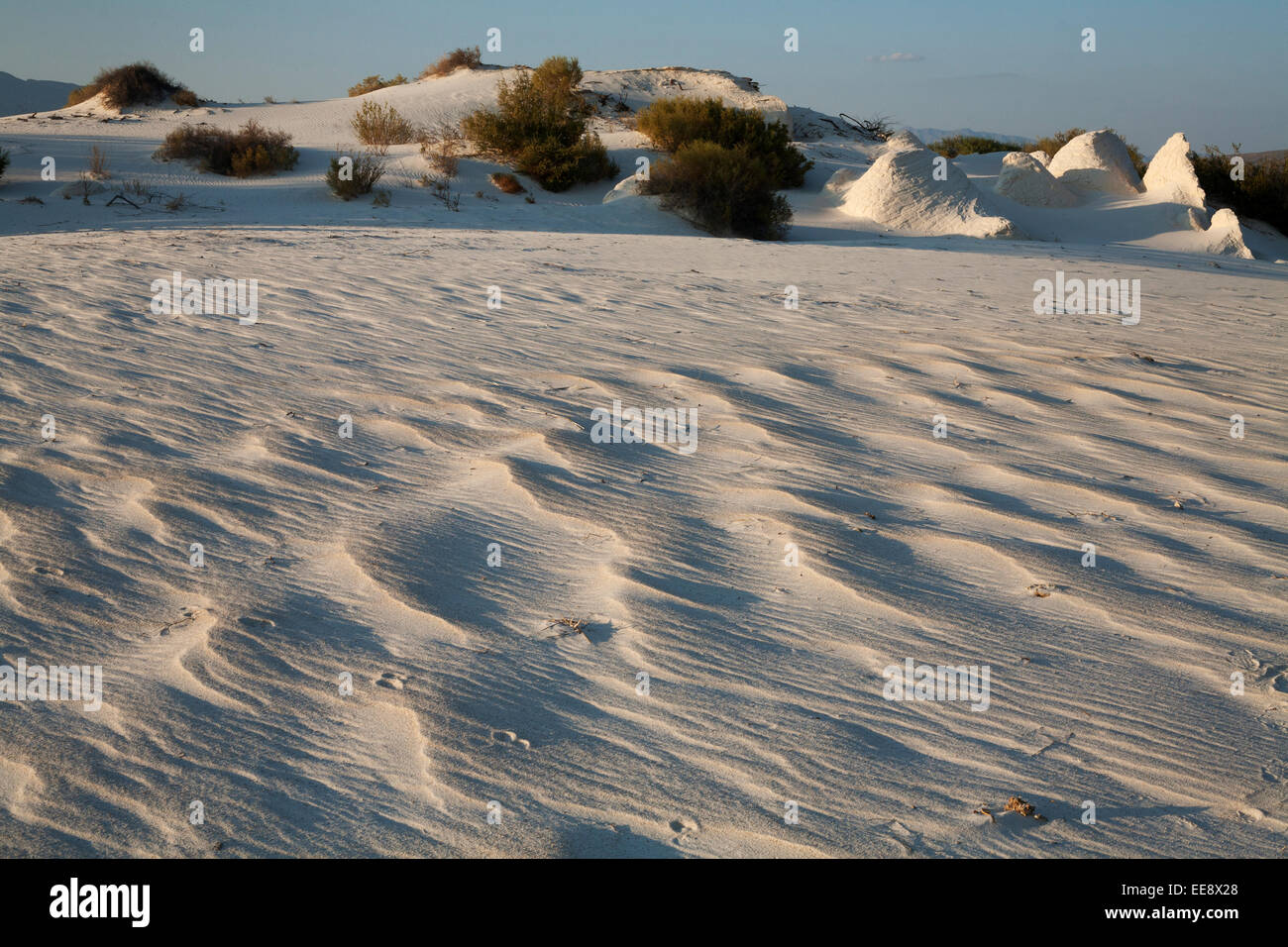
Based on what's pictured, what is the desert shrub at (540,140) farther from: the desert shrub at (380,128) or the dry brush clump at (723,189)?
the dry brush clump at (723,189)

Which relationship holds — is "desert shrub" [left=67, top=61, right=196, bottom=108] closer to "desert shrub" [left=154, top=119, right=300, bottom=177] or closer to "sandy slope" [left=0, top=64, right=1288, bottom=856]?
"desert shrub" [left=154, top=119, right=300, bottom=177]

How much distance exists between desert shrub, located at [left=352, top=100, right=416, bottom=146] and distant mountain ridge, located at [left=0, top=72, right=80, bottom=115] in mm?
32304

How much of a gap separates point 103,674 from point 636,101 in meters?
19.7

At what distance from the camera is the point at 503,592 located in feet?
7.90

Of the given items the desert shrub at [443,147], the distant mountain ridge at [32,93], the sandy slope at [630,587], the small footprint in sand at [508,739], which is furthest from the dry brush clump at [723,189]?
the distant mountain ridge at [32,93]

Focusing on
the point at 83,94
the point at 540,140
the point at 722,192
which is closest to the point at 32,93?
the point at 83,94

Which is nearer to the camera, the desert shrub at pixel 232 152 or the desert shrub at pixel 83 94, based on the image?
the desert shrub at pixel 232 152

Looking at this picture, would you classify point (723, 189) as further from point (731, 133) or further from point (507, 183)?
point (507, 183)

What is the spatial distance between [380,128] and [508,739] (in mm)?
16944

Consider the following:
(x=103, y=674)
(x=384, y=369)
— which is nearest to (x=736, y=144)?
(x=384, y=369)

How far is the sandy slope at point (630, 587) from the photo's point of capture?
1.69 metres

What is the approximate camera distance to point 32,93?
4728 cm

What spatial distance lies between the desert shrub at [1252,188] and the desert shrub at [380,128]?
13723 millimetres

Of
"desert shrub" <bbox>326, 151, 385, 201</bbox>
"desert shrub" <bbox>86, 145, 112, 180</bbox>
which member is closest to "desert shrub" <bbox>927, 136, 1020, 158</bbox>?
"desert shrub" <bbox>326, 151, 385, 201</bbox>
